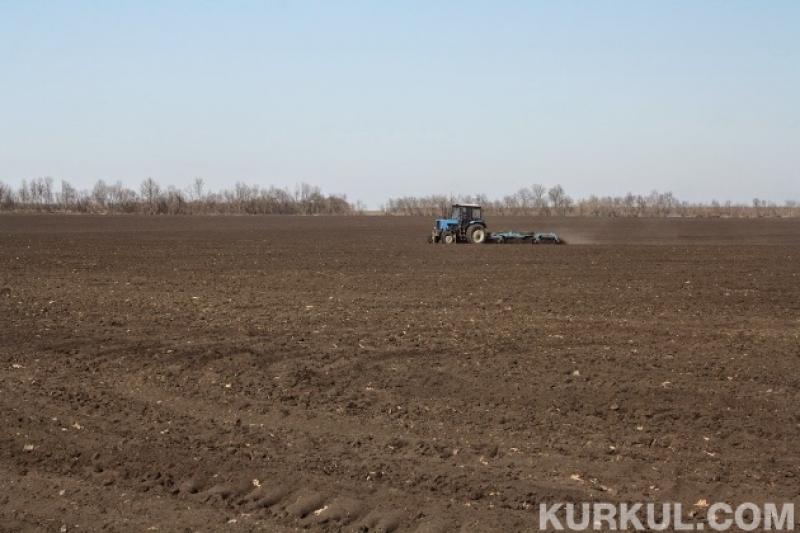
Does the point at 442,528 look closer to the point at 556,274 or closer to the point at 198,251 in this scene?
the point at 556,274

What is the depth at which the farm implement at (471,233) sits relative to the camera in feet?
138

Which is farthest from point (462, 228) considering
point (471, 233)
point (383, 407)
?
point (383, 407)

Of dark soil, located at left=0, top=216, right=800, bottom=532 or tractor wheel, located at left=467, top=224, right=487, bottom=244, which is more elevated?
tractor wheel, located at left=467, top=224, right=487, bottom=244

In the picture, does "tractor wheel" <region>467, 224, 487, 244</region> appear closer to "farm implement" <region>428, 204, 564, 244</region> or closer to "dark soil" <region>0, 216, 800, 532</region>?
"farm implement" <region>428, 204, 564, 244</region>

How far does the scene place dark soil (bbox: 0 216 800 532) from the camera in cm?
668

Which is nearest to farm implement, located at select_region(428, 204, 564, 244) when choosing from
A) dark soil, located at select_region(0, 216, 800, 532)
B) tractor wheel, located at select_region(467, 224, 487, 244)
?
tractor wheel, located at select_region(467, 224, 487, 244)

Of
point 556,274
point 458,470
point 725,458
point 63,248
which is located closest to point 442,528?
point 458,470

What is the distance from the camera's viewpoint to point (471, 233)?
139ft

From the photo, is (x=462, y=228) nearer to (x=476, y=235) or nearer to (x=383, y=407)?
(x=476, y=235)

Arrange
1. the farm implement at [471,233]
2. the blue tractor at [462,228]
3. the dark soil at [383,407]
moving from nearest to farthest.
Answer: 1. the dark soil at [383,407]
2. the farm implement at [471,233]
3. the blue tractor at [462,228]

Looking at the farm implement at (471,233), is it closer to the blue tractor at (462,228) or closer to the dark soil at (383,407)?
the blue tractor at (462,228)

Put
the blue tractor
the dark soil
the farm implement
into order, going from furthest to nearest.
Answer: the blue tractor, the farm implement, the dark soil

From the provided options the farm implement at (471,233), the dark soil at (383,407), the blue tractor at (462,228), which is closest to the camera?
the dark soil at (383,407)

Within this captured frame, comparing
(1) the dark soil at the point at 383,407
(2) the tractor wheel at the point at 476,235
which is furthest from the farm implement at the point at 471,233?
(1) the dark soil at the point at 383,407
